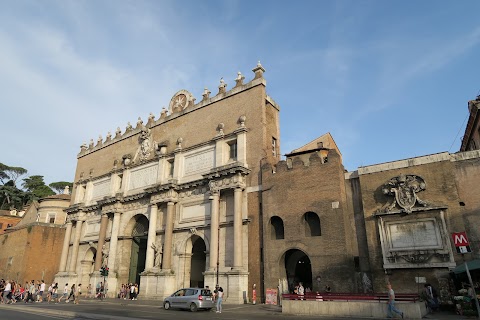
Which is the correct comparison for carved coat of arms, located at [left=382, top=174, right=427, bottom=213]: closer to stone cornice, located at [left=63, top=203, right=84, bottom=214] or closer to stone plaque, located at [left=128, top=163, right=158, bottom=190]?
stone plaque, located at [left=128, top=163, right=158, bottom=190]

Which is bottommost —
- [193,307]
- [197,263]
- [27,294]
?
[193,307]

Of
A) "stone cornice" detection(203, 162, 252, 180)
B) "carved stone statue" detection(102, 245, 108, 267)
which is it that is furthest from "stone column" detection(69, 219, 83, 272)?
"stone cornice" detection(203, 162, 252, 180)

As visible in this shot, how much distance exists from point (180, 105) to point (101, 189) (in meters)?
13.4

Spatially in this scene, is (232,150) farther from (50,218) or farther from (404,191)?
(50,218)

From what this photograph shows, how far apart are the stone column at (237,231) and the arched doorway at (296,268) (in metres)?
3.04

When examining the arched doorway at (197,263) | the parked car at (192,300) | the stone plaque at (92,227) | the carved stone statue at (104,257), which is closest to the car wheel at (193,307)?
the parked car at (192,300)

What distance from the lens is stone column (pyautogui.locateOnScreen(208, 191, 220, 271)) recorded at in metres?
23.6

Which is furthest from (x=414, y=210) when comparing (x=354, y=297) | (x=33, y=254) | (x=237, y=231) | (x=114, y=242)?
(x=33, y=254)

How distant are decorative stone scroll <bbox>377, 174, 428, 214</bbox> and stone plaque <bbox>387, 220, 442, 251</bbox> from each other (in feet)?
2.75

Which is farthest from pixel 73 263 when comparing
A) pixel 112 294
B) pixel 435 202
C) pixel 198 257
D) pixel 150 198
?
pixel 435 202

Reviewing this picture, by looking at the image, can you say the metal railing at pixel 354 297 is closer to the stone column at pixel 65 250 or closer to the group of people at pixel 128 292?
the group of people at pixel 128 292

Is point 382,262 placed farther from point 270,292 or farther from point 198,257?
point 198,257

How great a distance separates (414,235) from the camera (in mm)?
18453

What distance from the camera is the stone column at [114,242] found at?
103 ft
